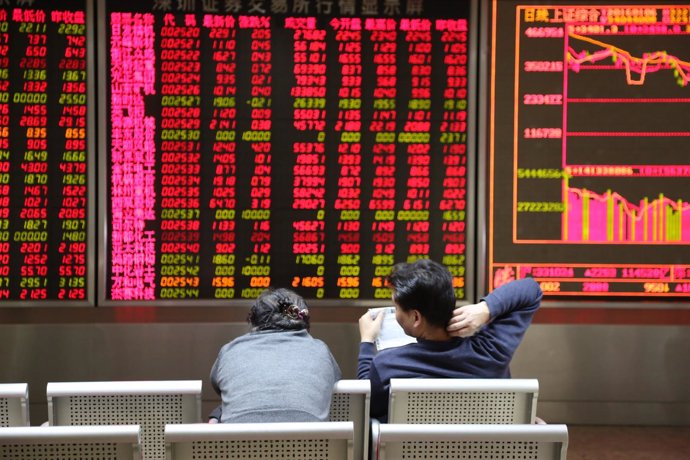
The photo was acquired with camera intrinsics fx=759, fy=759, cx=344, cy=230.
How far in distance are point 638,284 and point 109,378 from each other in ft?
9.78

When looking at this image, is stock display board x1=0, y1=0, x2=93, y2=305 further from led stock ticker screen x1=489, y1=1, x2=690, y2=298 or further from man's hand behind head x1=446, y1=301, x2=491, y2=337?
man's hand behind head x1=446, y1=301, x2=491, y2=337

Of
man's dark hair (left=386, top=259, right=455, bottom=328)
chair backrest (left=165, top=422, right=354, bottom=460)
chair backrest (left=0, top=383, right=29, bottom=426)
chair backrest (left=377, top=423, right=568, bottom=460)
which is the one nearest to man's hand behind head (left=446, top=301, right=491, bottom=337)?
man's dark hair (left=386, top=259, right=455, bottom=328)

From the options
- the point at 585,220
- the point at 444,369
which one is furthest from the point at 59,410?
the point at 585,220

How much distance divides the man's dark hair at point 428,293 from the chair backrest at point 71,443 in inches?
37.4

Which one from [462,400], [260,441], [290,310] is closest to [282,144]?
[290,310]

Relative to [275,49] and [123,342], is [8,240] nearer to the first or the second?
[123,342]

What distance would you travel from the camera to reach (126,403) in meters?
2.06

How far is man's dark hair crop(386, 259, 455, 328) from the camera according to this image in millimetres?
2232

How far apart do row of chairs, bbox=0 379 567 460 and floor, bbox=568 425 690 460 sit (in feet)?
6.15

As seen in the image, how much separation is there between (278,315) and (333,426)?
74 cm

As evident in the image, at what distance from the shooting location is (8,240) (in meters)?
4.19

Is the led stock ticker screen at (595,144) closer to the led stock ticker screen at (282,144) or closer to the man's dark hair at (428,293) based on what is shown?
the led stock ticker screen at (282,144)

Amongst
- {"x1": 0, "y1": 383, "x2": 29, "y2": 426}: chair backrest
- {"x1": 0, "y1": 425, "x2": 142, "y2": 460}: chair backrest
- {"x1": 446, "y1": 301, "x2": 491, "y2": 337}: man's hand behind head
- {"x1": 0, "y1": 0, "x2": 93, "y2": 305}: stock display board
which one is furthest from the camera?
{"x1": 0, "y1": 0, "x2": 93, "y2": 305}: stock display board

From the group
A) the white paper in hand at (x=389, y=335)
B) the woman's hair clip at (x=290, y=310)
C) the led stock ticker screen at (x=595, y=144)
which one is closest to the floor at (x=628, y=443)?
the led stock ticker screen at (x=595, y=144)
